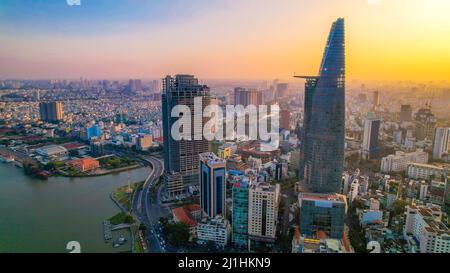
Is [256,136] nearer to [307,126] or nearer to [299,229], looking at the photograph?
[307,126]

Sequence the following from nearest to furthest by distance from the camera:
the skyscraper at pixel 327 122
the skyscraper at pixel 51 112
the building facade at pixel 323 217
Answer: the building facade at pixel 323 217 → the skyscraper at pixel 327 122 → the skyscraper at pixel 51 112

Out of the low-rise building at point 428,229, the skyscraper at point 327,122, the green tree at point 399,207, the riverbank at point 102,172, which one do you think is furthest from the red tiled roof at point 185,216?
the riverbank at point 102,172

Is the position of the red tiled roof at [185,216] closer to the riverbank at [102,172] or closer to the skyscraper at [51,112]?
the riverbank at [102,172]

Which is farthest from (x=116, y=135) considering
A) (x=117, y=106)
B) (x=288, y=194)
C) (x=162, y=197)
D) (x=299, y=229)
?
(x=299, y=229)

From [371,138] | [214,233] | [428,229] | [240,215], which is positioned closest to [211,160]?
[240,215]

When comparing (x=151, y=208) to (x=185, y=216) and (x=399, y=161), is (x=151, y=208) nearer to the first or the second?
(x=185, y=216)

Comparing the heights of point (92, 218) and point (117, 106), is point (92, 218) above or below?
below
